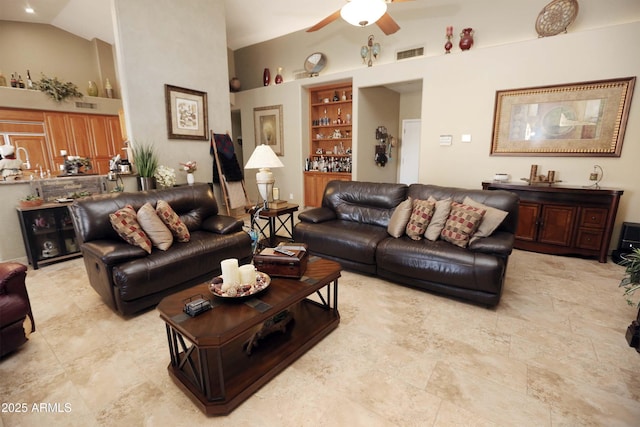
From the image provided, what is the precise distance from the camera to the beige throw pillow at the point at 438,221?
9.23 feet

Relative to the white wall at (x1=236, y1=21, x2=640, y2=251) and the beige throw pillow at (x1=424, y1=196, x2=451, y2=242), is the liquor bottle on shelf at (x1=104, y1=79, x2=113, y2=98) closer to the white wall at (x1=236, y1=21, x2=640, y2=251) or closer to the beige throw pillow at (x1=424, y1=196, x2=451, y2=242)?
the white wall at (x1=236, y1=21, x2=640, y2=251)

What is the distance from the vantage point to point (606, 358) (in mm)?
1881

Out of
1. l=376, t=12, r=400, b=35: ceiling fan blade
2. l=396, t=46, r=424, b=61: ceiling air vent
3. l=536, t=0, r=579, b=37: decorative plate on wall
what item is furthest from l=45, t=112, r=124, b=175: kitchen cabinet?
l=536, t=0, r=579, b=37: decorative plate on wall

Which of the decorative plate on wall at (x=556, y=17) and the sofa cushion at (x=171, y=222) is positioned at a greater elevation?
the decorative plate on wall at (x=556, y=17)

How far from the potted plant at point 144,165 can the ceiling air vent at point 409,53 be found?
4.16 metres

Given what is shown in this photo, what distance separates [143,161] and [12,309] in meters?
2.51

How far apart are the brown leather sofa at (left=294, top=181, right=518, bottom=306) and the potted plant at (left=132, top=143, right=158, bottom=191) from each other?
2.18m

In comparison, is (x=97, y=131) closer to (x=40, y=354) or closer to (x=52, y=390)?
(x=40, y=354)

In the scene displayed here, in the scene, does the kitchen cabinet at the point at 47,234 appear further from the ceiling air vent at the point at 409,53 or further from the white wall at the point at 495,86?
the ceiling air vent at the point at 409,53

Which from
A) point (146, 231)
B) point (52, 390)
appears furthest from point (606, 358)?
point (146, 231)

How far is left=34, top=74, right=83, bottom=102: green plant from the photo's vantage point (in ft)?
18.3

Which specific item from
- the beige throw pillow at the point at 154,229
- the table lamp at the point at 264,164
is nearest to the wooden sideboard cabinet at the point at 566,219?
the table lamp at the point at 264,164

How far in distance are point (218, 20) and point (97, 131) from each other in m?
3.74

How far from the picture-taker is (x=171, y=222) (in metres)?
2.79
